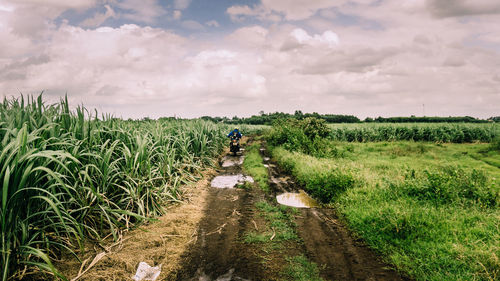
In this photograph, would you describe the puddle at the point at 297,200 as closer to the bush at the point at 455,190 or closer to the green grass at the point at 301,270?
the bush at the point at 455,190

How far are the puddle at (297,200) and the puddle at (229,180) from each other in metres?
1.68

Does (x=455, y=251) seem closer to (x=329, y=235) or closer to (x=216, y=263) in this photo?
(x=329, y=235)

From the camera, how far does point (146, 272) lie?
3195mm

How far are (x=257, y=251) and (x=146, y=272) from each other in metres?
1.49

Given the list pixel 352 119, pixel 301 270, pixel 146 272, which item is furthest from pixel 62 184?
pixel 352 119

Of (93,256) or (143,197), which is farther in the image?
(143,197)

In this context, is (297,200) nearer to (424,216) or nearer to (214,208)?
(214,208)

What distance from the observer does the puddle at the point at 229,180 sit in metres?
7.65

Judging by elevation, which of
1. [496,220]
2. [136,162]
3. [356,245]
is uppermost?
[136,162]

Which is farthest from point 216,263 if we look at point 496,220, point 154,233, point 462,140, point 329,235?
point 462,140

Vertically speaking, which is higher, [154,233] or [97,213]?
[97,213]

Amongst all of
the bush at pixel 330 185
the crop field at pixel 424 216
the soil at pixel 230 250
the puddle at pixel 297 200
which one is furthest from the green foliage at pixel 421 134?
the soil at pixel 230 250

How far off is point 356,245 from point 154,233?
10.6 feet

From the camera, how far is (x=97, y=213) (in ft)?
13.4
